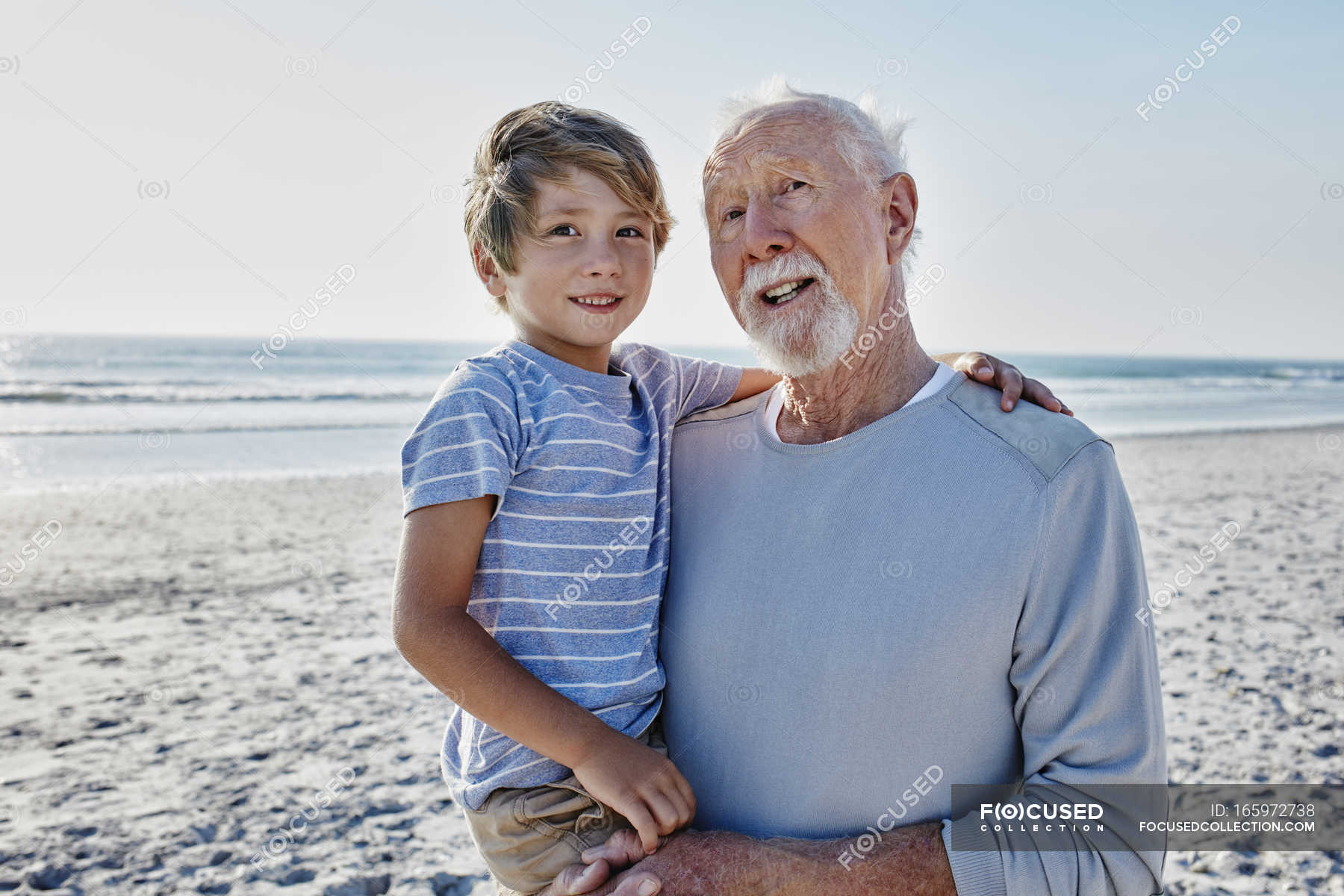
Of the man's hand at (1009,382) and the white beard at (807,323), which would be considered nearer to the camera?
the man's hand at (1009,382)

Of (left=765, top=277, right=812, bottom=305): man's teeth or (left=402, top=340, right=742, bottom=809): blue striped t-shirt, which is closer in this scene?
(left=402, top=340, right=742, bottom=809): blue striped t-shirt

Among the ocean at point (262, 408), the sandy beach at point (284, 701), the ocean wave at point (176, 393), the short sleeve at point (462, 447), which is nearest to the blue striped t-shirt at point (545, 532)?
the short sleeve at point (462, 447)

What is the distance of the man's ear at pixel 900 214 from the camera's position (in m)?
2.30

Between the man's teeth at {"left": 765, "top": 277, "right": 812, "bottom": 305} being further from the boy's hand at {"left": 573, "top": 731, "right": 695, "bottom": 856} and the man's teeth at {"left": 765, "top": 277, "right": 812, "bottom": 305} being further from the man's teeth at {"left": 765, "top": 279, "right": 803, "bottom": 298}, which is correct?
the boy's hand at {"left": 573, "top": 731, "right": 695, "bottom": 856}

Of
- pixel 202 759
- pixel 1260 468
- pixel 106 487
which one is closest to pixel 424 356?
pixel 106 487

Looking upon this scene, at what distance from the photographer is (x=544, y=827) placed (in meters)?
1.82

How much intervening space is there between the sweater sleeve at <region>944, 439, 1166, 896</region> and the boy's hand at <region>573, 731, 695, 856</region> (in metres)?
0.51

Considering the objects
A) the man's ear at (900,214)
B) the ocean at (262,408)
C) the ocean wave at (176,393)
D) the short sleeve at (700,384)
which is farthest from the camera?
the ocean wave at (176,393)

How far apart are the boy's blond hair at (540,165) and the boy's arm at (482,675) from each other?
72 cm

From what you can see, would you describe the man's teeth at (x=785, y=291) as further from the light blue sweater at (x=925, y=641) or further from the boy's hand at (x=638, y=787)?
the boy's hand at (x=638, y=787)

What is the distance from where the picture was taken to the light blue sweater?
5.39 feet

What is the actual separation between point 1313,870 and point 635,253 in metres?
3.43

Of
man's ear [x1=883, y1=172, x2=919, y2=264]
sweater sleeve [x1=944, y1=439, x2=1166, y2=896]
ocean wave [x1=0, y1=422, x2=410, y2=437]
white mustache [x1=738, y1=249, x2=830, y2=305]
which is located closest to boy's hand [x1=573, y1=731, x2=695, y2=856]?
sweater sleeve [x1=944, y1=439, x2=1166, y2=896]

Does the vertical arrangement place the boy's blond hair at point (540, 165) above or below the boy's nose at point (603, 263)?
above
